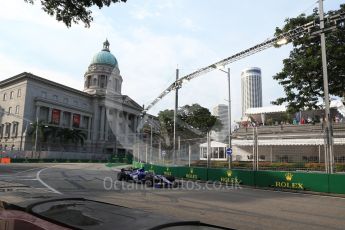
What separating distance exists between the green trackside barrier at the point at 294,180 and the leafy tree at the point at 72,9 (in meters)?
13.3

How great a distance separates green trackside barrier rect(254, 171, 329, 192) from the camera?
17.1m

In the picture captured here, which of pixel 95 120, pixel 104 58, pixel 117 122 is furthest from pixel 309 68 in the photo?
pixel 104 58

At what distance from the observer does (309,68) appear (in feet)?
66.4

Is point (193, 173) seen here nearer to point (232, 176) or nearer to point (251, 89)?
point (232, 176)

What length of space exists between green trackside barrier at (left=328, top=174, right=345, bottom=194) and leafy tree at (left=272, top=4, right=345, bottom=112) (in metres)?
6.07

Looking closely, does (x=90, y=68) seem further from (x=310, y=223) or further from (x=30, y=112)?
(x=310, y=223)

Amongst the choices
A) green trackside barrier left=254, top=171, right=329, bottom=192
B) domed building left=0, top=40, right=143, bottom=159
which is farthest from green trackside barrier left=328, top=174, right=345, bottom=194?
domed building left=0, top=40, right=143, bottom=159

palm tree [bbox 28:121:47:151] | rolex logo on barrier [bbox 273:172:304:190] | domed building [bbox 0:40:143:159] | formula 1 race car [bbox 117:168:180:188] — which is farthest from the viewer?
domed building [bbox 0:40:143:159]

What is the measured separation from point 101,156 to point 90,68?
3465cm

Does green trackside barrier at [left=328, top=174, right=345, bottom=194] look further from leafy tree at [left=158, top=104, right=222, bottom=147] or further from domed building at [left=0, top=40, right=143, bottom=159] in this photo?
domed building at [left=0, top=40, right=143, bottom=159]

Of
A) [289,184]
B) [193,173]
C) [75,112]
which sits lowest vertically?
[289,184]

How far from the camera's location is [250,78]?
128000 millimetres

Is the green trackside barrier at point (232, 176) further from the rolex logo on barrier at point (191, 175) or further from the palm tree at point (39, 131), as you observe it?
the palm tree at point (39, 131)

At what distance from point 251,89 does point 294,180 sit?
371ft
